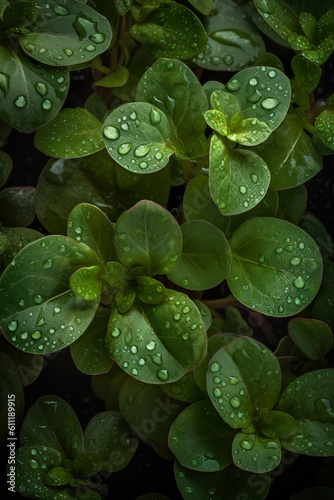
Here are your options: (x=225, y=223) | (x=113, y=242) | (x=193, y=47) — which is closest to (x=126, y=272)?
(x=113, y=242)

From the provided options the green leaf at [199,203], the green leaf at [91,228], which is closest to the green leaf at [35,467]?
the green leaf at [91,228]

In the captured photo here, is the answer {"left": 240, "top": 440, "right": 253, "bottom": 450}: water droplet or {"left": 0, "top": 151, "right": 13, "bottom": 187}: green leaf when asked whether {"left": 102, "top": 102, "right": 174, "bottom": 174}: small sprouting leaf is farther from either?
{"left": 240, "top": 440, "right": 253, "bottom": 450}: water droplet

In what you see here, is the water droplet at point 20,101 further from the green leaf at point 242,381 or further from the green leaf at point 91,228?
the green leaf at point 242,381

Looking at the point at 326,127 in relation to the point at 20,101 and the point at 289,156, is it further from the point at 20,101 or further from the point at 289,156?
the point at 20,101

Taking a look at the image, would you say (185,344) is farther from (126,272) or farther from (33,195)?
(33,195)

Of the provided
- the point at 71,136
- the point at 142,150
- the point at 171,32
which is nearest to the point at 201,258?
the point at 142,150
